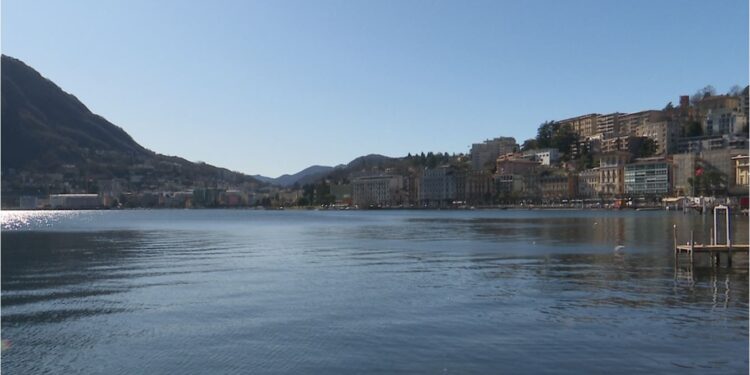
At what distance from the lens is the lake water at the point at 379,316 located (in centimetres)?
1540

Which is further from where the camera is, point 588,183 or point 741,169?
point 588,183

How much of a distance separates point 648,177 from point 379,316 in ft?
486

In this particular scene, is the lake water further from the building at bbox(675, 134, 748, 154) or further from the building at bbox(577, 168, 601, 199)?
the building at bbox(577, 168, 601, 199)

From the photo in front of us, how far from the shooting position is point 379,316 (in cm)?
2027

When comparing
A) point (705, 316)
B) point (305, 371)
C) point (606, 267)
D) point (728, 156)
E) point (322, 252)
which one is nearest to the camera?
point (305, 371)

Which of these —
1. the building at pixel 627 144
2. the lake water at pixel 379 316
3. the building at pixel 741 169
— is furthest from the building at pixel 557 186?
the lake water at pixel 379 316

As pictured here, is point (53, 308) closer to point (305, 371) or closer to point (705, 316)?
point (305, 371)

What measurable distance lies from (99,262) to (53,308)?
54.9 feet

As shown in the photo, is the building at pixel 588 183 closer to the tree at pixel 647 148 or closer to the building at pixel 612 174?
the building at pixel 612 174

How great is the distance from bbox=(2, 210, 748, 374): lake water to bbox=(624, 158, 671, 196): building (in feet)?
406

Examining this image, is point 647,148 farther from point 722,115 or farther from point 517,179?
point 517,179

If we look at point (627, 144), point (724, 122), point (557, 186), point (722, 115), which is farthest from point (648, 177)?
point (557, 186)

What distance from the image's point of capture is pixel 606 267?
32.6 meters

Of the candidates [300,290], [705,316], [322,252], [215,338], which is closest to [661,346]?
[705,316]
